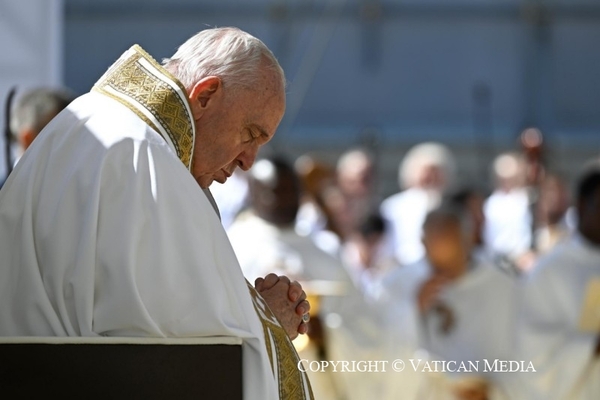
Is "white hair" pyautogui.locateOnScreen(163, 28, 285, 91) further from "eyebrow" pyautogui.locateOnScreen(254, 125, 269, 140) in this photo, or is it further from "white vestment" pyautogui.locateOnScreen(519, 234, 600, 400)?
"white vestment" pyautogui.locateOnScreen(519, 234, 600, 400)

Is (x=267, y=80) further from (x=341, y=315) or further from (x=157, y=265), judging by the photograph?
(x=341, y=315)

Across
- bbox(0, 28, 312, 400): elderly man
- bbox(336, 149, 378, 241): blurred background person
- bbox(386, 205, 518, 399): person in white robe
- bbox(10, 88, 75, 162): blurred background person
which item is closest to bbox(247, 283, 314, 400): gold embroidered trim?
bbox(0, 28, 312, 400): elderly man

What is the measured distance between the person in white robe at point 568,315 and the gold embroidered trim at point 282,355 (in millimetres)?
4508

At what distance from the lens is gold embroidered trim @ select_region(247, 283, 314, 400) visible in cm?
328

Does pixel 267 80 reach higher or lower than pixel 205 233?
higher

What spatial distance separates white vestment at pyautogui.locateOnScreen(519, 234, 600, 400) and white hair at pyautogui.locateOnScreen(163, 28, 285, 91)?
465cm

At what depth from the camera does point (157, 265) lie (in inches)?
118

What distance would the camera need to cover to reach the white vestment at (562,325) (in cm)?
768

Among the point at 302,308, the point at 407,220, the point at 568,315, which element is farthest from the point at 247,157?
the point at 407,220

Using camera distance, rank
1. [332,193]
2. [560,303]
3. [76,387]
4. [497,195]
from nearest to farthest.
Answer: [76,387] → [560,303] → [332,193] → [497,195]

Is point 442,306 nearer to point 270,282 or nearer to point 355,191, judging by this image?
point 355,191

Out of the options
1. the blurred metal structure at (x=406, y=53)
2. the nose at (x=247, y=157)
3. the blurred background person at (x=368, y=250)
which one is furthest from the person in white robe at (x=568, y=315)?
the blurred metal structure at (x=406, y=53)

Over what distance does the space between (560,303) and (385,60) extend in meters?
10.7

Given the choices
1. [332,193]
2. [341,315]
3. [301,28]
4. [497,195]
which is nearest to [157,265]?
[341,315]
